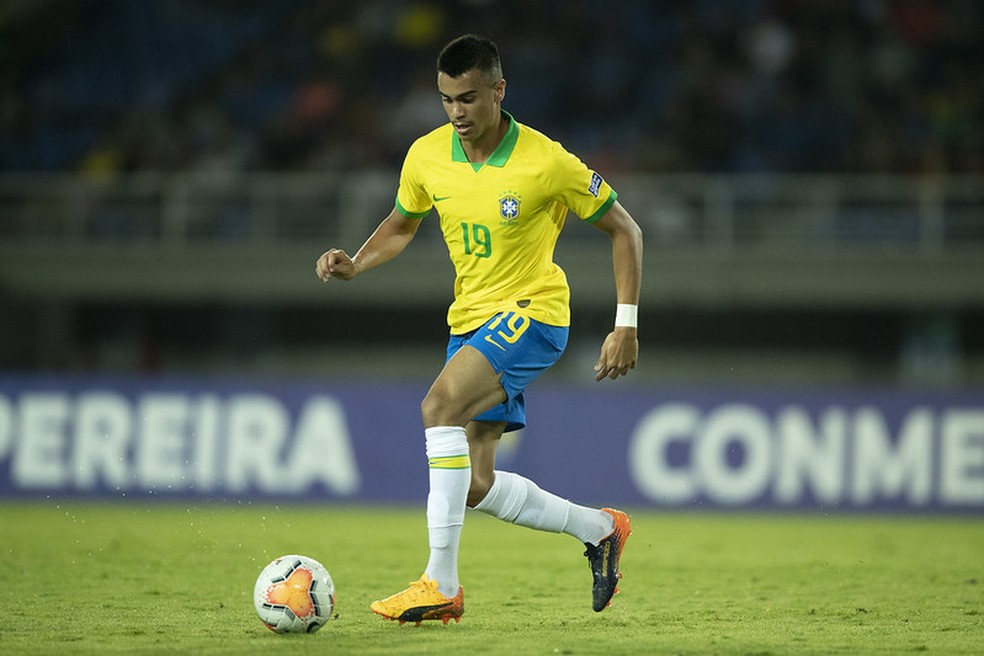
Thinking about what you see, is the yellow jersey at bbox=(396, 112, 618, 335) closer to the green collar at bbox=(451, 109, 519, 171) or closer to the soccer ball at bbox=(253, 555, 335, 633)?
the green collar at bbox=(451, 109, 519, 171)

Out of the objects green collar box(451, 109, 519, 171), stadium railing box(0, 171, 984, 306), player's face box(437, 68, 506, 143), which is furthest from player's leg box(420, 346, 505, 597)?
stadium railing box(0, 171, 984, 306)

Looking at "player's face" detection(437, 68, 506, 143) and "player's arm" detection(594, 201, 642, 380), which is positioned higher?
"player's face" detection(437, 68, 506, 143)

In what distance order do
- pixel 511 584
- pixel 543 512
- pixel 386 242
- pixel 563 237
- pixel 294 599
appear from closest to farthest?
pixel 294 599 < pixel 543 512 < pixel 386 242 < pixel 511 584 < pixel 563 237

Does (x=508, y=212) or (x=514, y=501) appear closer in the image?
(x=508, y=212)

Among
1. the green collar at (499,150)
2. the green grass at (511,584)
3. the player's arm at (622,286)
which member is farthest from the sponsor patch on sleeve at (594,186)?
the green grass at (511,584)

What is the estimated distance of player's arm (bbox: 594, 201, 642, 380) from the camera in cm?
626

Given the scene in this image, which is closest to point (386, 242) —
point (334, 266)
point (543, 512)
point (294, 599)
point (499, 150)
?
point (334, 266)

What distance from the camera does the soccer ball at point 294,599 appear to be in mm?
6105

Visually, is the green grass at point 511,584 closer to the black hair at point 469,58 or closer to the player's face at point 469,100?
the player's face at point 469,100

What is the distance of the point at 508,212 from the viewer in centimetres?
649

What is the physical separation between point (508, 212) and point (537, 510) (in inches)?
55.2

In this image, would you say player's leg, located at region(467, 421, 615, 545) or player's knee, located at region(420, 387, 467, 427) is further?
player's leg, located at region(467, 421, 615, 545)

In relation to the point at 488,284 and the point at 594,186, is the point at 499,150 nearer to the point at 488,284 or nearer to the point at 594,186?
the point at 594,186

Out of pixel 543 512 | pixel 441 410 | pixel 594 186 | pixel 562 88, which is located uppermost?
pixel 562 88
